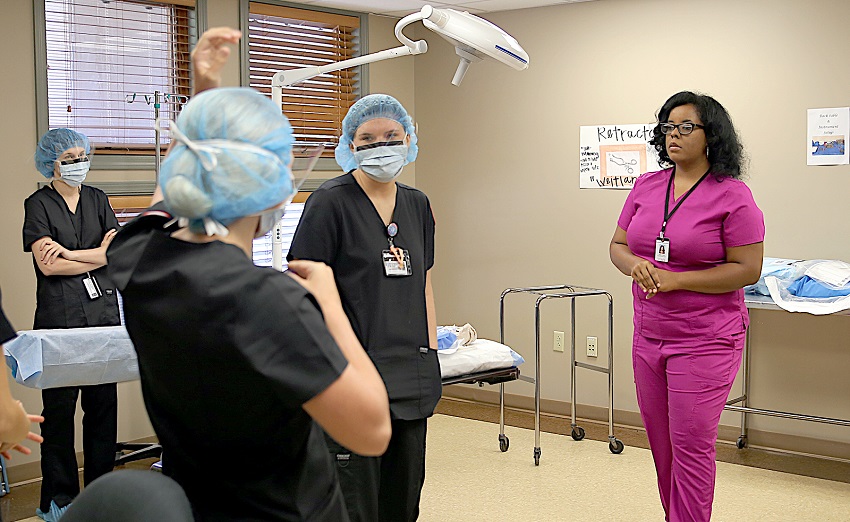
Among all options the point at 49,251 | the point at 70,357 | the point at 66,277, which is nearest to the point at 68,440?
the point at 70,357

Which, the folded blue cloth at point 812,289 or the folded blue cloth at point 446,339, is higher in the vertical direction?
the folded blue cloth at point 812,289

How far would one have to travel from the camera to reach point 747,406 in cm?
477

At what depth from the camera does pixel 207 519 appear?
1347 mm

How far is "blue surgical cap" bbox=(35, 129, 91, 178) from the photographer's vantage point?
12.6 ft

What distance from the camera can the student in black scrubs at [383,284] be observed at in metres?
2.56

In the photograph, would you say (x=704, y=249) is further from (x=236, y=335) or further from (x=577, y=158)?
(x=577, y=158)

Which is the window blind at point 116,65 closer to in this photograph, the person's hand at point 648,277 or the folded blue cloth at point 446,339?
the folded blue cloth at point 446,339

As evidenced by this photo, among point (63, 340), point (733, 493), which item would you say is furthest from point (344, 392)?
point (733, 493)

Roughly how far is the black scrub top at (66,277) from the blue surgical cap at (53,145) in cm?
10

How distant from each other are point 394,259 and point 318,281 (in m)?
1.30

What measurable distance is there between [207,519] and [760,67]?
4.09m

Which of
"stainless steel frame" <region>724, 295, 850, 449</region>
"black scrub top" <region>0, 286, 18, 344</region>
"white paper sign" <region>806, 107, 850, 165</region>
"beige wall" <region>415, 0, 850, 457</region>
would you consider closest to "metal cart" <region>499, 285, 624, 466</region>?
"beige wall" <region>415, 0, 850, 457</region>

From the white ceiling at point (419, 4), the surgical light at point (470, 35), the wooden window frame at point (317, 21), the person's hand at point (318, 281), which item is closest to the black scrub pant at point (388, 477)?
the surgical light at point (470, 35)

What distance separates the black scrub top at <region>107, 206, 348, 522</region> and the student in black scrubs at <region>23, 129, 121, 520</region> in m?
2.65
